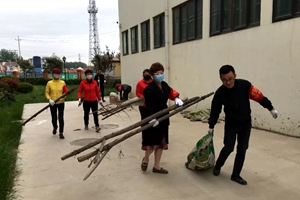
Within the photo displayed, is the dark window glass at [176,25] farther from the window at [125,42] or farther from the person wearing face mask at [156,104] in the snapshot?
the person wearing face mask at [156,104]

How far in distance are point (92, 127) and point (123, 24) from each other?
30.8 ft

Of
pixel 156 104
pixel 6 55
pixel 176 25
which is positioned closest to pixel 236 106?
pixel 156 104

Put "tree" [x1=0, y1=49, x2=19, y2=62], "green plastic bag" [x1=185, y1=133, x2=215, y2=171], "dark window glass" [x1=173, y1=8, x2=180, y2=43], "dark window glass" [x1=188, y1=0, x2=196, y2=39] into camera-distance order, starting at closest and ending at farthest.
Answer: "green plastic bag" [x1=185, y1=133, x2=215, y2=171], "dark window glass" [x1=188, y1=0, x2=196, y2=39], "dark window glass" [x1=173, y1=8, x2=180, y2=43], "tree" [x1=0, y1=49, x2=19, y2=62]

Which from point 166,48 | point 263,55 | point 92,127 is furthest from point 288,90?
point 166,48

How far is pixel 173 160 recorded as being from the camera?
466 cm

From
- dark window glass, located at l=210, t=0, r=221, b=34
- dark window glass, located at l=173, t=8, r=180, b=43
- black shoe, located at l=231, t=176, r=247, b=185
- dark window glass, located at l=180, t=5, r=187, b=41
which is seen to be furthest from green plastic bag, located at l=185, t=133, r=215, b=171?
dark window glass, located at l=173, t=8, r=180, b=43

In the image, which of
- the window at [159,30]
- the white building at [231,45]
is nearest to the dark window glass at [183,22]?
the white building at [231,45]

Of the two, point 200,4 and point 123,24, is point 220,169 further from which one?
point 123,24

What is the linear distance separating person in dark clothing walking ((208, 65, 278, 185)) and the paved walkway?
1.26 ft

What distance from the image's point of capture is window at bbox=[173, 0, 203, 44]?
896 cm

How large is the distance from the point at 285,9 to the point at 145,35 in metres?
7.83

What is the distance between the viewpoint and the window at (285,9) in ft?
18.7

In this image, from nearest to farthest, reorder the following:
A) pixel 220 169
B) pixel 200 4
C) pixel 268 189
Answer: pixel 268 189 < pixel 220 169 < pixel 200 4

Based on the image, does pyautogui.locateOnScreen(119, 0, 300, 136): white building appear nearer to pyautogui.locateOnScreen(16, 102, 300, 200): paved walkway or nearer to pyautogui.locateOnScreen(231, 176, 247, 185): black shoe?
pyautogui.locateOnScreen(16, 102, 300, 200): paved walkway
